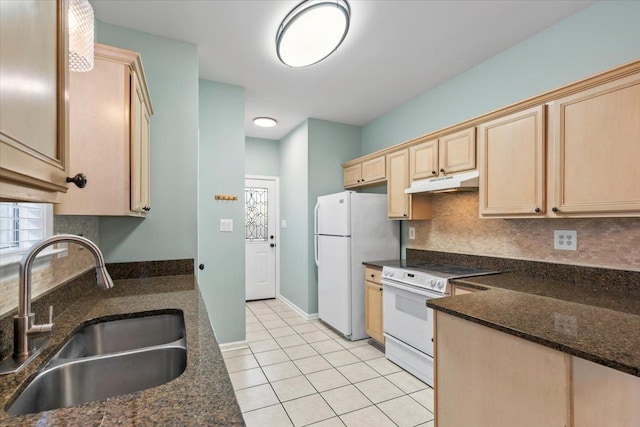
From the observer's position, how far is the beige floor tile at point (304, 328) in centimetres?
364

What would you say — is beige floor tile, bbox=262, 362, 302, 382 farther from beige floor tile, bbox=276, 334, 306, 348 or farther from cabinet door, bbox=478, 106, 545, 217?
cabinet door, bbox=478, 106, 545, 217

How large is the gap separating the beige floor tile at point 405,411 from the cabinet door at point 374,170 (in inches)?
84.7

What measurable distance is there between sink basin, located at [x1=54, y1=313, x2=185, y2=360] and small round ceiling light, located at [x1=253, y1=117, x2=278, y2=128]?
3.16 m

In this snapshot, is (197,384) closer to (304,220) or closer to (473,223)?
(473,223)

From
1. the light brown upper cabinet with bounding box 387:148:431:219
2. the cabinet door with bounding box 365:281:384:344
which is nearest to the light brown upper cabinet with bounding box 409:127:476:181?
the light brown upper cabinet with bounding box 387:148:431:219

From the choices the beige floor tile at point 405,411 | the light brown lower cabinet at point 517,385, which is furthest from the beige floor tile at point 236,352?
the light brown lower cabinet at point 517,385

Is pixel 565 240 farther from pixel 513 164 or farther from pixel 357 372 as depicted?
pixel 357 372

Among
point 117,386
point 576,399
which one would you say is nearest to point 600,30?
point 576,399

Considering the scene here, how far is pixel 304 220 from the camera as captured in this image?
4191 mm

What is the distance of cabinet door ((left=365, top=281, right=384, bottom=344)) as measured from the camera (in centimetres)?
308

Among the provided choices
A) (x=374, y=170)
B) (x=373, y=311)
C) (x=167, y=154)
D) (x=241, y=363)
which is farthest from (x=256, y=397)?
(x=374, y=170)

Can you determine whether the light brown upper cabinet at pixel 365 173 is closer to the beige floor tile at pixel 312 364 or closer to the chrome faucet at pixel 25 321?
the beige floor tile at pixel 312 364

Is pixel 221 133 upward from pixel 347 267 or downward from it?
upward

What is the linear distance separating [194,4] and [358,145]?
283 cm
